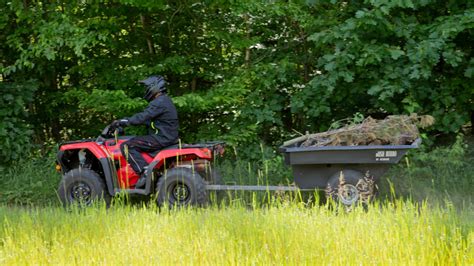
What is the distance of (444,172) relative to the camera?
361 inches

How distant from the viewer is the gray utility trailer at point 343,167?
7.39 metres

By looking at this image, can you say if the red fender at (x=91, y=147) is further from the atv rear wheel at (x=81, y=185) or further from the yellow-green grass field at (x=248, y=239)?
the yellow-green grass field at (x=248, y=239)

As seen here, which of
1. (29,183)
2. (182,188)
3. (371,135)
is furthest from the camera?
(29,183)

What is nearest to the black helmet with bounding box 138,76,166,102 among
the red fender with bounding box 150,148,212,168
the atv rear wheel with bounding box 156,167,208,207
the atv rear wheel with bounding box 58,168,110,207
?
the red fender with bounding box 150,148,212,168

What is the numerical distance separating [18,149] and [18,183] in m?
0.76

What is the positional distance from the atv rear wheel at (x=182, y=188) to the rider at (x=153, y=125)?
32 cm

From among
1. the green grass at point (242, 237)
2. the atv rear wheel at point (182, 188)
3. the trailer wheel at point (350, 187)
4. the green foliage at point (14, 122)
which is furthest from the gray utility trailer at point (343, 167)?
the green foliage at point (14, 122)

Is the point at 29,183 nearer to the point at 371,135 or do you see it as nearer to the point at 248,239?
the point at 371,135

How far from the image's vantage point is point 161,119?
820 centimetres

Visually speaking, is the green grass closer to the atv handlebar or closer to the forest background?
the atv handlebar

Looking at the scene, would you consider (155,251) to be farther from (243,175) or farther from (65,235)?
(243,175)

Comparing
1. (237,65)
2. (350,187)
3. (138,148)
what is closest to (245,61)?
(237,65)

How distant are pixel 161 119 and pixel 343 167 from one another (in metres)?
2.19

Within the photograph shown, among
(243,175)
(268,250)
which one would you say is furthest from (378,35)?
(268,250)
